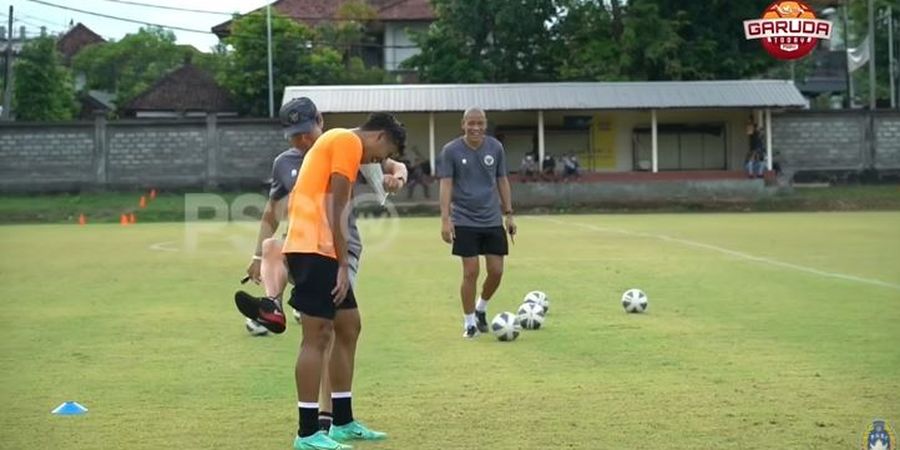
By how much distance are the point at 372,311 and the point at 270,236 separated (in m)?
5.48

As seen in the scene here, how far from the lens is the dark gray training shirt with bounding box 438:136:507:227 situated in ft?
41.9

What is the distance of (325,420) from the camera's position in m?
8.13

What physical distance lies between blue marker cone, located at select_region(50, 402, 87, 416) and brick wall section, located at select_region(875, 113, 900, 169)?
146 ft

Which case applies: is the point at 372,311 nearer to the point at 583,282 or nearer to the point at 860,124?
the point at 583,282

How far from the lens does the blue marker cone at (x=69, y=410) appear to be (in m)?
8.71

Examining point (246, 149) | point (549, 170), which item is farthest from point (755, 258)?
point (246, 149)

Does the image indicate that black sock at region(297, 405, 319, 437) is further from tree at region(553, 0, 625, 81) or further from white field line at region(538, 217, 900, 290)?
tree at region(553, 0, 625, 81)

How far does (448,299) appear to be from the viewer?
53.2 feet

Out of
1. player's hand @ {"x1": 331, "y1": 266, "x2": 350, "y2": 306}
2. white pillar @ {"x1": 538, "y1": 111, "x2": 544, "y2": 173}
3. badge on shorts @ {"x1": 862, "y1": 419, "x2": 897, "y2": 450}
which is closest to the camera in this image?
badge on shorts @ {"x1": 862, "y1": 419, "x2": 897, "y2": 450}

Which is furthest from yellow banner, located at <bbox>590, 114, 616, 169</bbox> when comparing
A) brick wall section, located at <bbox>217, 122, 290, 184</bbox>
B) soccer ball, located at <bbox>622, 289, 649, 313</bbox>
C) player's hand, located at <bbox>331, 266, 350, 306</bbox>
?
player's hand, located at <bbox>331, 266, 350, 306</bbox>

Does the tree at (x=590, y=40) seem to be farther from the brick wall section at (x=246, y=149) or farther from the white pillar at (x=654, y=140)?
the brick wall section at (x=246, y=149)

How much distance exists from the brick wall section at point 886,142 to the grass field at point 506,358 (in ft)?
93.1

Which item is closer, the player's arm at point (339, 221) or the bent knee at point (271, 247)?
the player's arm at point (339, 221)

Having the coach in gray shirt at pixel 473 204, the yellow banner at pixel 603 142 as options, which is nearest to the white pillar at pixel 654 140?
the yellow banner at pixel 603 142
